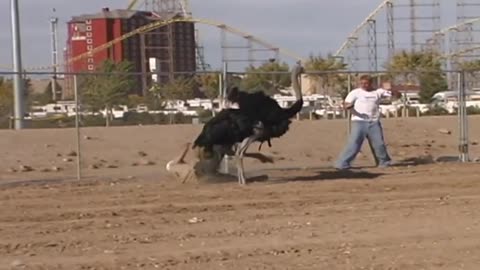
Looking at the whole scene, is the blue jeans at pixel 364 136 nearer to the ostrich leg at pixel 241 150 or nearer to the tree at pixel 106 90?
the ostrich leg at pixel 241 150

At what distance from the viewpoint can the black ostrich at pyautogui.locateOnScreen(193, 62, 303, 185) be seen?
1644cm

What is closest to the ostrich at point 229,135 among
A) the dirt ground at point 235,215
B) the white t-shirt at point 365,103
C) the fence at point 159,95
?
the dirt ground at point 235,215

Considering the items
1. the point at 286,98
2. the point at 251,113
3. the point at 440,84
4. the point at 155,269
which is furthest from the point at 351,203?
the point at 440,84

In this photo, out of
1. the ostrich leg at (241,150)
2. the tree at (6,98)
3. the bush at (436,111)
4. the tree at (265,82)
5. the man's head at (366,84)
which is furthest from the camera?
the bush at (436,111)

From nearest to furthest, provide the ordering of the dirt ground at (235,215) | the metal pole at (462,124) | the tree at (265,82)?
the dirt ground at (235,215) < the metal pole at (462,124) < the tree at (265,82)

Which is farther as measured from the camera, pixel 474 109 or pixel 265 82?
pixel 474 109

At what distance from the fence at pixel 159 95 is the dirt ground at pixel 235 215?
0.88 metres

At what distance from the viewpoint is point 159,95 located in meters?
A: 24.8

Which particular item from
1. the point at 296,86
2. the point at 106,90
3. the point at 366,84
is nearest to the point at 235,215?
the point at 296,86

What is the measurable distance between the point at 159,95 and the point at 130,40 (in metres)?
56.4

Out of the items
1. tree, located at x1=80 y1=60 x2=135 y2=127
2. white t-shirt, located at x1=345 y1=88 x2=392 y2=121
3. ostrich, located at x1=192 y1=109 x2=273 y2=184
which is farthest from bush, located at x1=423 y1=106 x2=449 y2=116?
ostrich, located at x1=192 y1=109 x2=273 y2=184

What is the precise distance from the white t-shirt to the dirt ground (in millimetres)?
948

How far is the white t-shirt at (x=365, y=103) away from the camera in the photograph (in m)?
20.0

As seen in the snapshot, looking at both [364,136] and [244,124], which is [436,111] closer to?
[364,136]
